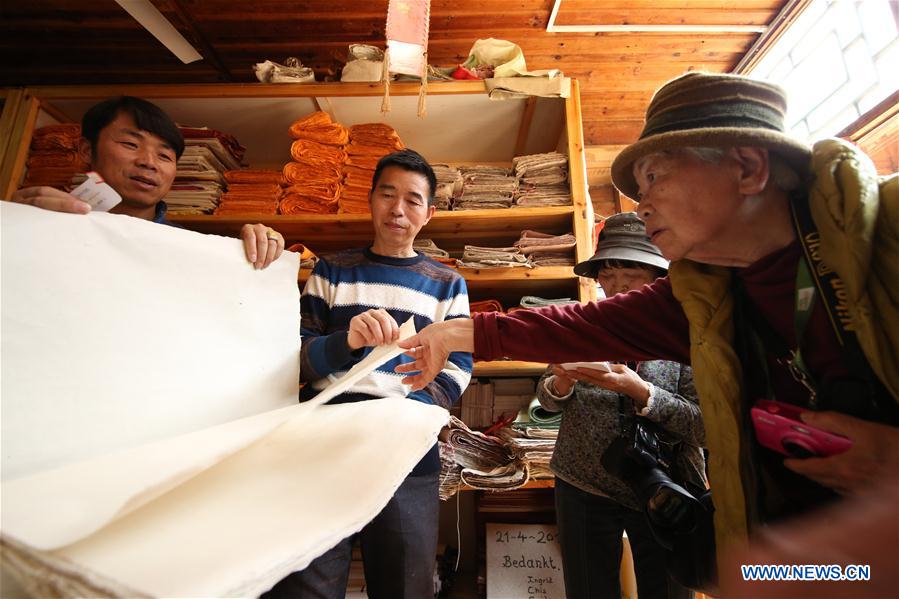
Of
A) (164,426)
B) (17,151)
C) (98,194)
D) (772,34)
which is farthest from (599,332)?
(17,151)

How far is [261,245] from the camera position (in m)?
0.92

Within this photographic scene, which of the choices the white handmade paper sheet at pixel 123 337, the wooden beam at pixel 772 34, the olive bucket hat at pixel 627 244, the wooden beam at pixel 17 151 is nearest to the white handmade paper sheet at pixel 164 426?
the white handmade paper sheet at pixel 123 337

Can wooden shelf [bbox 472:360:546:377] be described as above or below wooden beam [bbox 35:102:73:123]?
below

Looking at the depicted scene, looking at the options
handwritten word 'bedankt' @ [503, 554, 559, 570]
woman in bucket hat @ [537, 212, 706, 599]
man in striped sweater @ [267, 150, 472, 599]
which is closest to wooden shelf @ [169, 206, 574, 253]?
man in striped sweater @ [267, 150, 472, 599]

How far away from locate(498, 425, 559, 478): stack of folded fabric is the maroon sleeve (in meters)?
0.89

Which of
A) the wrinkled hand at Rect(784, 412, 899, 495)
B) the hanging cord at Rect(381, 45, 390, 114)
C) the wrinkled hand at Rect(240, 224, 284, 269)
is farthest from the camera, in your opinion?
the hanging cord at Rect(381, 45, 390, 114)

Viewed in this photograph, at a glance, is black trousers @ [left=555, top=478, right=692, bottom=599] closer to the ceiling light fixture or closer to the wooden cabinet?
the wooden cabinet

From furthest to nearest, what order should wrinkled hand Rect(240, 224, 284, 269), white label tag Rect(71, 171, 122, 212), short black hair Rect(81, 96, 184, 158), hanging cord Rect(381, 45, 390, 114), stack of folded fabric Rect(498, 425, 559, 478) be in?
stack of folded fabric Rect(498, 425, 559, 478) → hanging cord Rect(381, 45, 390, 114) → short black hair Rect(81, 96, 184, 158) → wrinkled hand Rect(240, 224, 284, 269) → white label tag Rect(71, 171, 122, 212)

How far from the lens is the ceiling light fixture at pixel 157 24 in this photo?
1.71 metres

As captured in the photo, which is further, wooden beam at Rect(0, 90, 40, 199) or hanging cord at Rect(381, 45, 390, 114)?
wooden beam at Rect(0, 90, 40, 199)

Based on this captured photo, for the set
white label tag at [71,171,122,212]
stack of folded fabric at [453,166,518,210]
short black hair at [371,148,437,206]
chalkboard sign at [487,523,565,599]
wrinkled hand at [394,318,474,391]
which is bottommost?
chalkboard sign at [487,523,565,599]

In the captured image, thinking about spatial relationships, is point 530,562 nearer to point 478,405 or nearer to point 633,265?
point 478,405

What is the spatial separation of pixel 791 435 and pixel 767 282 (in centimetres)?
29

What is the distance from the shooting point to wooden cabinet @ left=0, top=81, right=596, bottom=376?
6.61 ft
